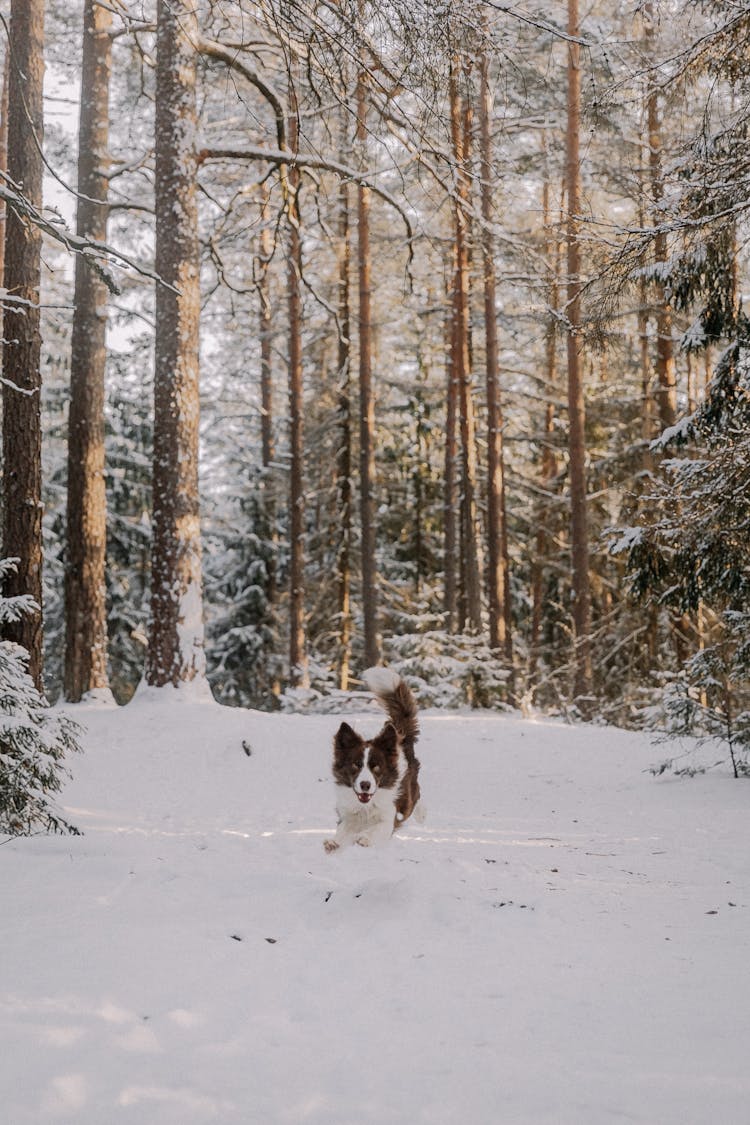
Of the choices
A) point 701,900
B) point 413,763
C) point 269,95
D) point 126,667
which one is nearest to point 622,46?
point 269,95

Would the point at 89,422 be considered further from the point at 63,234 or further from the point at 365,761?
the point at 63,234

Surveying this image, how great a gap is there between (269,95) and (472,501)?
10.1m

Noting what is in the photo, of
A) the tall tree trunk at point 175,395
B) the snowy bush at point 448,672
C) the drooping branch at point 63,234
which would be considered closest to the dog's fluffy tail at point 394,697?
the drooping branch at point 63,234

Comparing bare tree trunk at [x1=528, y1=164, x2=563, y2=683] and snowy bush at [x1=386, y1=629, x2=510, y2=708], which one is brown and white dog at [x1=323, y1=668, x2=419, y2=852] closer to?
snowy bush at [x1=386, y1=629, x2=510, y2=708]

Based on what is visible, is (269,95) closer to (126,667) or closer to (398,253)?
(398,253)

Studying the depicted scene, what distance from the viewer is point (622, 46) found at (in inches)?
267

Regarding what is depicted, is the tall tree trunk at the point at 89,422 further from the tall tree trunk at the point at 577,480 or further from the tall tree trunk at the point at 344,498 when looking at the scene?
the tall tree trunk at the point at 344,498

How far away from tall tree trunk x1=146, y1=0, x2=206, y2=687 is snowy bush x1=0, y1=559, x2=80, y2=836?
193 inches

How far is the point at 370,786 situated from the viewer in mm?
5414

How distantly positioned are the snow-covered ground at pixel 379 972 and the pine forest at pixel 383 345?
1.74 metres

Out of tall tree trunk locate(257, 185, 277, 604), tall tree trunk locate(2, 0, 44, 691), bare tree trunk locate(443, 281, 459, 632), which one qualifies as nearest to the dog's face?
tall tree trunk locate(2, 0, 44, 691)

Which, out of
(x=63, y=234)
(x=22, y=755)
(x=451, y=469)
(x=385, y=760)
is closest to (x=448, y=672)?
(x=451, y=469)

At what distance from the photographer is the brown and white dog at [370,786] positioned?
544 cm

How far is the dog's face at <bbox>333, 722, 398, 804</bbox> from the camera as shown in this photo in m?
5.48
